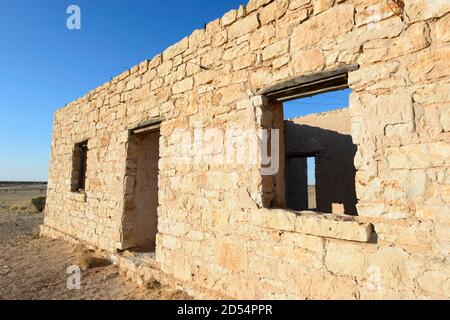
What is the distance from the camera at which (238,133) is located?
9.87 feet

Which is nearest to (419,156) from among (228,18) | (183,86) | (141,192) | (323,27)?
(323,27)

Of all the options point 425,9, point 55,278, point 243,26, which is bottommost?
point 55,278

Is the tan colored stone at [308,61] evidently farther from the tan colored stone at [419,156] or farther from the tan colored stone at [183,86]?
the tan colored stone at [183,86]

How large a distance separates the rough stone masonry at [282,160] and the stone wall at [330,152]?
4.79 meters

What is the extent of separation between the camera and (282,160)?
292cm

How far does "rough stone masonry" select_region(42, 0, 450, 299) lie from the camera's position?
1.91 m

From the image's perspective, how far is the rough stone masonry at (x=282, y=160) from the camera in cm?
191

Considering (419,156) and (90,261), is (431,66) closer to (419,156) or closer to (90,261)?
(419,156)

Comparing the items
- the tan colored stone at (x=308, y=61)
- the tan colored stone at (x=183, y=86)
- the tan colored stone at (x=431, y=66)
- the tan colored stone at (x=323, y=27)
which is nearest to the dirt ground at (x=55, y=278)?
the tan colored stone at (x=183, y=86)

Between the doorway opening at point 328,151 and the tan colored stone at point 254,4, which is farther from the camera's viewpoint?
the doorway opening at point 328,151

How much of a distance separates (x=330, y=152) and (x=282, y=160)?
16.8ft

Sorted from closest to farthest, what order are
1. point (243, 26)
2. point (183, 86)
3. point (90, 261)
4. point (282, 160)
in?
point (282, 160) → point (243, 26) → point (183, 86) → point (90, 261)

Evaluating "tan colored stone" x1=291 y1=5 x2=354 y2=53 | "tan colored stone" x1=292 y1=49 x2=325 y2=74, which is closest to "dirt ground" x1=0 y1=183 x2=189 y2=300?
"tan colored stone" x1=292 y1=49 x2=325 y2=74
